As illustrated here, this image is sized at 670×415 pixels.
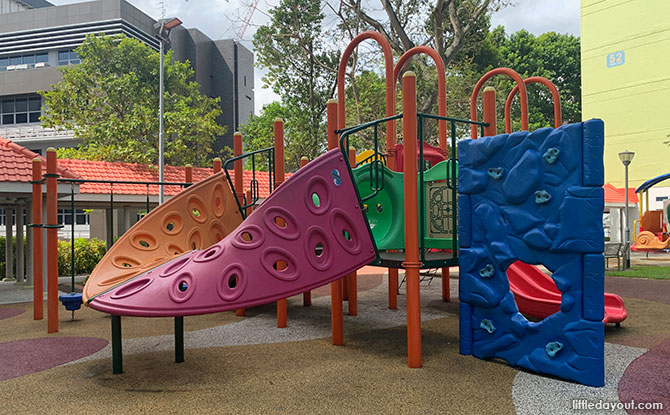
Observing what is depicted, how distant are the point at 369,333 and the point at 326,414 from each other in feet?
8.99

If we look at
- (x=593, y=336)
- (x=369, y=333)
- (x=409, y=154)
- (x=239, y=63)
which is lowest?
(x=369, y=333)

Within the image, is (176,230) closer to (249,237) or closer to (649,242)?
(249,237)

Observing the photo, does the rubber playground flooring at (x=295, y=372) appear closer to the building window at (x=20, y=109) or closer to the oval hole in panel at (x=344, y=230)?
the oval hole in panel at (x=344, y=230)

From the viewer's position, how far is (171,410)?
374 centimetres

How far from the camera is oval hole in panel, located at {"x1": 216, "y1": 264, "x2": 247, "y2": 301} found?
169 inches

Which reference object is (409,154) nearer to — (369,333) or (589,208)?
(589,208)

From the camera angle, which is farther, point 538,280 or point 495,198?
point 538,280

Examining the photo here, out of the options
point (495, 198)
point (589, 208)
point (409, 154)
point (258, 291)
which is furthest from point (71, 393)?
point (589, 208)

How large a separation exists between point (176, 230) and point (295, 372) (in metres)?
2.95

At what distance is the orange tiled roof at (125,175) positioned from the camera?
1421 cm

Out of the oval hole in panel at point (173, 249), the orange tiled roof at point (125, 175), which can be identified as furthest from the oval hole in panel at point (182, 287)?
the orange tiled roof at point (125, 175)

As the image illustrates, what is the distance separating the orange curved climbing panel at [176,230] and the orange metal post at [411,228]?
3.05 metres

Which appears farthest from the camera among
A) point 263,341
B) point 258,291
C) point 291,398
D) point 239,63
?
point 239,63

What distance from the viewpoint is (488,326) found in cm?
488
